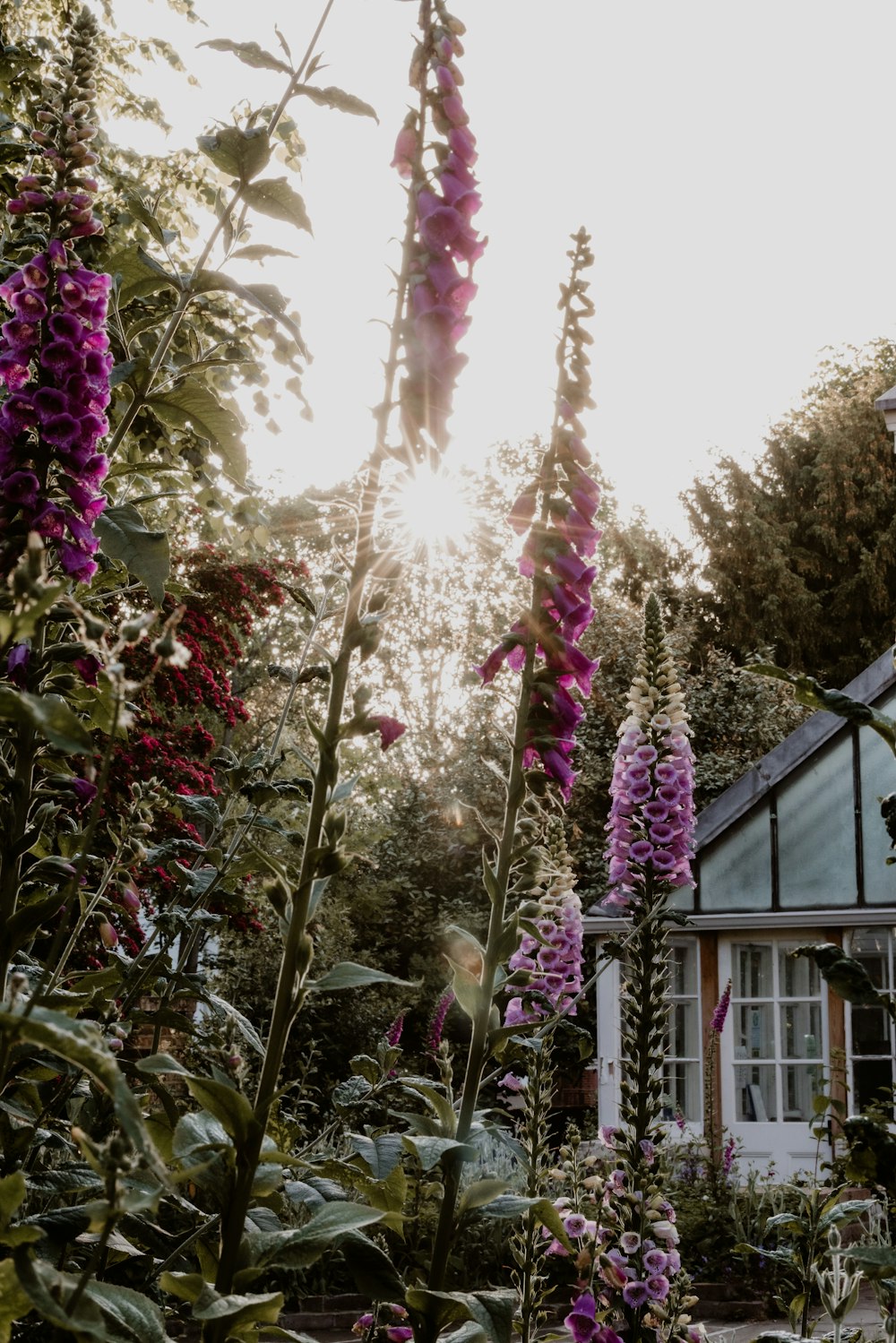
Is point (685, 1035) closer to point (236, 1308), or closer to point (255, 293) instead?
point (255, 293)

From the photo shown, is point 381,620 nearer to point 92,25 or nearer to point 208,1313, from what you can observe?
point 208,1313

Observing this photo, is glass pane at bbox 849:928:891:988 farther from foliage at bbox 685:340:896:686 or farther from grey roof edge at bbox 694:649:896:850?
foliage at bbox 685:340:896:686

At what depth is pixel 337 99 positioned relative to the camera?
165cm

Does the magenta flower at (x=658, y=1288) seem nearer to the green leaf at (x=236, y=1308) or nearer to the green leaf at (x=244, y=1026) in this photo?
the green leaf at (x=244, y=1026)

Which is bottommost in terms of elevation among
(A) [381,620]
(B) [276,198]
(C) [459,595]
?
(A) [381,620]

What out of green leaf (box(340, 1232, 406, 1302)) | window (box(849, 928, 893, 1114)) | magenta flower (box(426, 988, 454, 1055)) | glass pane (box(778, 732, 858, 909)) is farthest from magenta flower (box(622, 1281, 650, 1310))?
glass pane (box(778, 732, 858, 909))

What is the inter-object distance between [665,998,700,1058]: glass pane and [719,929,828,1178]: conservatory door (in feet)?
1.31

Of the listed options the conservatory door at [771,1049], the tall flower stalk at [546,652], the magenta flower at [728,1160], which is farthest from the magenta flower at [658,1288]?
the conservatory door at [771,1049]

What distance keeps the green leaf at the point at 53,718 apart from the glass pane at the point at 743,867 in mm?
11807

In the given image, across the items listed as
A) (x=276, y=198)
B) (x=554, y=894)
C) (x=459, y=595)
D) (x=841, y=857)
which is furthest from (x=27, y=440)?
(x=459, y=595)

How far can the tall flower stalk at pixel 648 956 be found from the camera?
2.79m

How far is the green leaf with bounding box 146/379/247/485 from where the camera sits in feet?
6.06

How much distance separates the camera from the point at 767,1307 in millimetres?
6660

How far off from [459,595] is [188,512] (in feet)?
47.8
